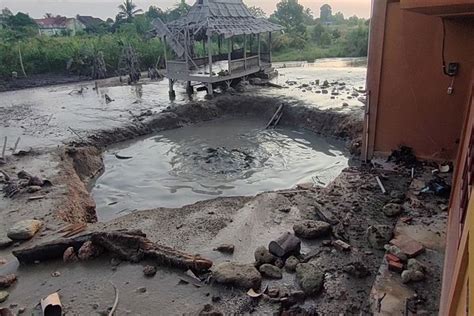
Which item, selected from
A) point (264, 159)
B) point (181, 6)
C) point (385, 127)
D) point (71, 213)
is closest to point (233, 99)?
point (264, 159)

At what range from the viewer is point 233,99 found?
54.5ft

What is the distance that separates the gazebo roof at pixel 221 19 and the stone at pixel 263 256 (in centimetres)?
1178

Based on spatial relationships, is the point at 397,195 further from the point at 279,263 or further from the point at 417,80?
the point at 279,263

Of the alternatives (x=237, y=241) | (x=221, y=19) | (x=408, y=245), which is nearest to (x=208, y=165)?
(x=237, y=241)

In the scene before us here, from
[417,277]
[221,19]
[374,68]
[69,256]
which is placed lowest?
[69,256]

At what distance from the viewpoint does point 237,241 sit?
622 centimetres

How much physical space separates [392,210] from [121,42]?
24.2 meters

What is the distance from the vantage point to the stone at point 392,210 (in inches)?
249

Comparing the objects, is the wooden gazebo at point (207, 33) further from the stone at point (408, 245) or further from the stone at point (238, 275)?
the stone at point (408, 245)

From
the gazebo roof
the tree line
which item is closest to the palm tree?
the tree line

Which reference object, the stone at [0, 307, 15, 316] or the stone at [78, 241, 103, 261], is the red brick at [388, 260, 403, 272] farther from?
the stone at [0, 307, 15, 316]

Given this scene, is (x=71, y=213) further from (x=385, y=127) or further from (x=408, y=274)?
(x=385, y=127)

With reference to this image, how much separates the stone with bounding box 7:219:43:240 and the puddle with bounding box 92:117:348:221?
170cm

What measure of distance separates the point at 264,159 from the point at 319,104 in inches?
195
